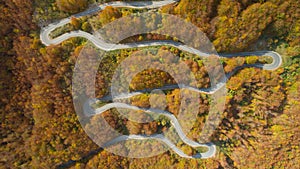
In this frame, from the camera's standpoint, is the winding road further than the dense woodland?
Yes

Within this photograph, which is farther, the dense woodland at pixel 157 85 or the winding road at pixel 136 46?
the winding road at pixel 136 46

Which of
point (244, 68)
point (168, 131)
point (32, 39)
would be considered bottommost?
point (168, 131)

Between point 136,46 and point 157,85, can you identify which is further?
point 157,85

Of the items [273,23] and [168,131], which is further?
[168,131]

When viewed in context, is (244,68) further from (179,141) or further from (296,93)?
(179,141)

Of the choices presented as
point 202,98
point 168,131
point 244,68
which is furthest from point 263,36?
point 168,131

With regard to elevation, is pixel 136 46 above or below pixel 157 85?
above

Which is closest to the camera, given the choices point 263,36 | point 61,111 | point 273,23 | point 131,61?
point 273,23

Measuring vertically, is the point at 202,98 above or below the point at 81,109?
below
